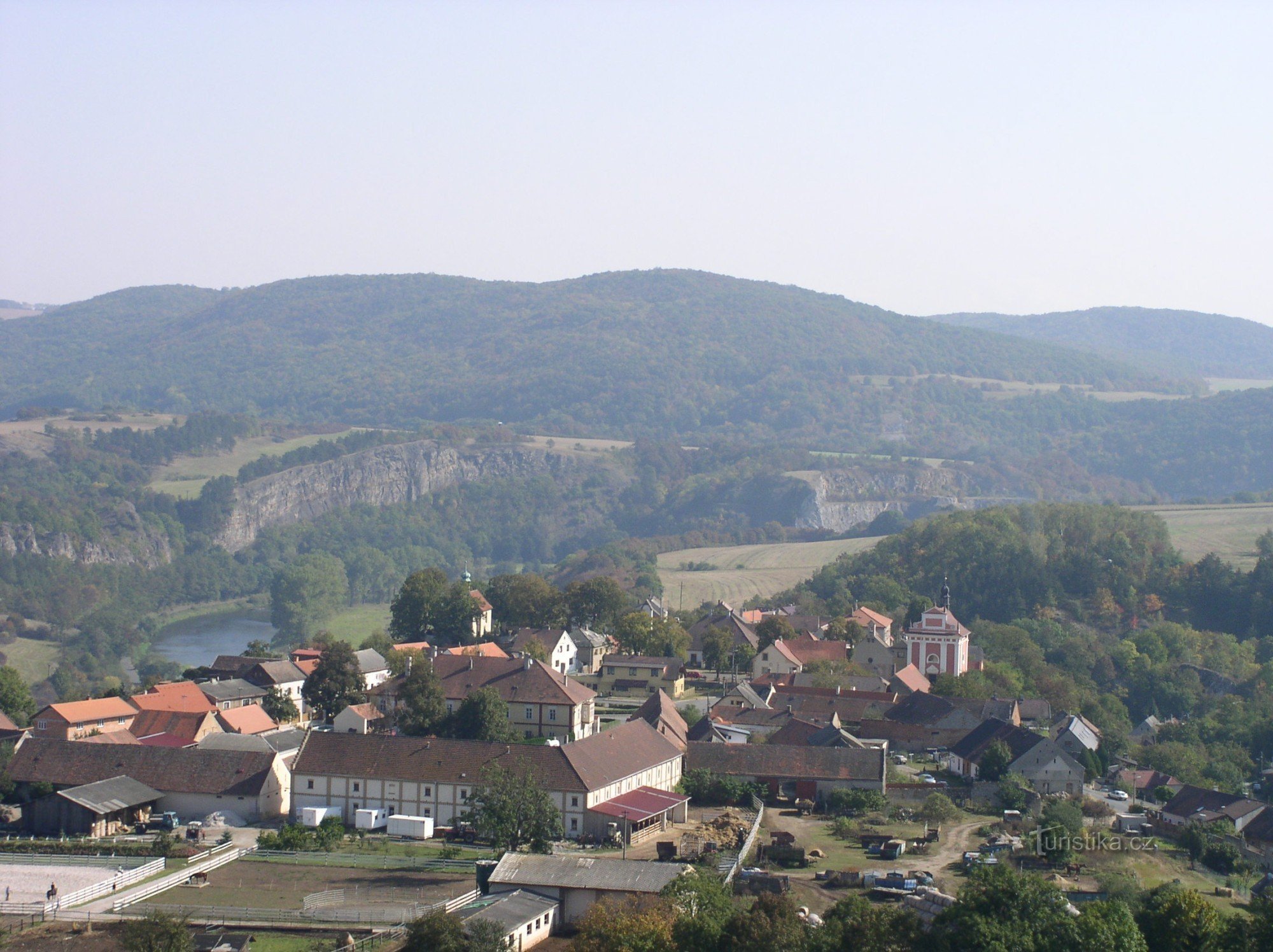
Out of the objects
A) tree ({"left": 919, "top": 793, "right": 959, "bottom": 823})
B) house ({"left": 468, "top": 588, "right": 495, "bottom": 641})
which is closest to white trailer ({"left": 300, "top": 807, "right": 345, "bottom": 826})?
tree ({"left": 919, "top": 793, "right": 959, "bottom": 823})

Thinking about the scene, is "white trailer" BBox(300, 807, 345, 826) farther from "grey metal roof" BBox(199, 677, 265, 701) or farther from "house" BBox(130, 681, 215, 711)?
"grey metal roof" BBox(199, 677, 265, 701)

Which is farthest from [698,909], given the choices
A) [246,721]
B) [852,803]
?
[246,721]

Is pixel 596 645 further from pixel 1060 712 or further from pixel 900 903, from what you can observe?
pixel 900 903

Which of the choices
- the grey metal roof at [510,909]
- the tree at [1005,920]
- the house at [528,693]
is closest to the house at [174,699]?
the house at [528,693]

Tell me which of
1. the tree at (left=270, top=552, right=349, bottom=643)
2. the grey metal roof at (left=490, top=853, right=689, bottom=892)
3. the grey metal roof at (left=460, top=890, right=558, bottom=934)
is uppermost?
the grey metal roof at (left=490, top=853, right=689, bottom=892)

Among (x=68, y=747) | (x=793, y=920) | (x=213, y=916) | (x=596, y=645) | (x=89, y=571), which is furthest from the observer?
(x=89, y=571)

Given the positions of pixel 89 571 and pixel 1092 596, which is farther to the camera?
pixel 89 571

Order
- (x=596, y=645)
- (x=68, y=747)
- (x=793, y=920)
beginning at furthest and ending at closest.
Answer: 1. (x=596, y=645)
2. (x=68, y=747)
3. (x=793, y=920)

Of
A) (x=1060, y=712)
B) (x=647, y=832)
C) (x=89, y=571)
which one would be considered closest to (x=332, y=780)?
(x=647, y=832)
